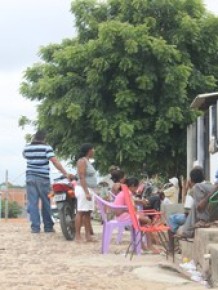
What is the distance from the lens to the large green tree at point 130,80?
15070 millimetres

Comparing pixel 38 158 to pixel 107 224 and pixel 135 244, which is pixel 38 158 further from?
pixel 135 244

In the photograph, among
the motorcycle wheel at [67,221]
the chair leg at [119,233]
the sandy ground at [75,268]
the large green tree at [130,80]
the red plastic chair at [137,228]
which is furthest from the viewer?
the large green tree at [130,80]

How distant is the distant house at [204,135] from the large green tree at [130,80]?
321 millimetres

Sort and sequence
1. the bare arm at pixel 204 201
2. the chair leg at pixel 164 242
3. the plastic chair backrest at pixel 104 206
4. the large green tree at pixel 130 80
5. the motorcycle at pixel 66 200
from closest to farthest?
1. the bare arm at pixel 204 201
2. the chair leg at pixel 164 242
3. the plastic chair backrest at pixel 104 206
4. the motorcycle at pixel 66 200
5. the large green tree at pixel 130 80

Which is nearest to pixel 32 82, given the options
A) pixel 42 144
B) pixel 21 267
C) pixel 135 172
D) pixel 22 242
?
pixel 135 172

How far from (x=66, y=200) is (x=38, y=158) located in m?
0.89

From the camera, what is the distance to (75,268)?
716 cm

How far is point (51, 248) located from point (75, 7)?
31.0 ft

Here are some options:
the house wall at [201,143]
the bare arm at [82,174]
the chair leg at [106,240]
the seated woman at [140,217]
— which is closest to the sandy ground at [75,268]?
the chair leg at [106,240]

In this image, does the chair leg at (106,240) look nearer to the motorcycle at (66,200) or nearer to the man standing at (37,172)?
the motorcycle at (66,200)

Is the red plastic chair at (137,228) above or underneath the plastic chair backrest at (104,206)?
underneath

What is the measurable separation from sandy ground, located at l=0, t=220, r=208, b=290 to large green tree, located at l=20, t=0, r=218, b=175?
19.0 ft

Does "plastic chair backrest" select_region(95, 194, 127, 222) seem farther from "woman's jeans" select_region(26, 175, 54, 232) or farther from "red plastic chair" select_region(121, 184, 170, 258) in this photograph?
"woman's jeans" select_region(26, 175, 54, 232)

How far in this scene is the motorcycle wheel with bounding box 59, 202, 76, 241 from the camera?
1026 centimetres
